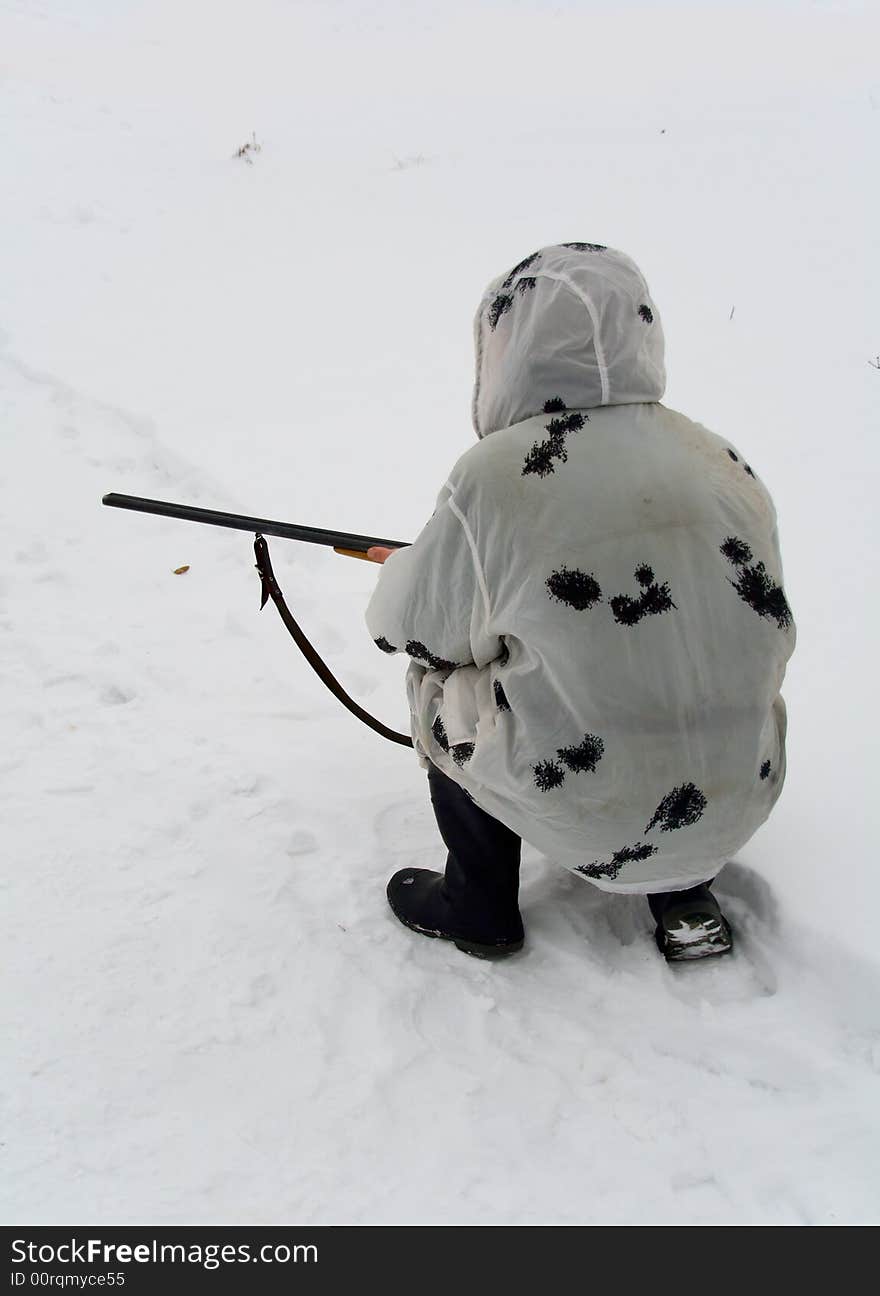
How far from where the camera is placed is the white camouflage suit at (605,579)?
1.33 metres

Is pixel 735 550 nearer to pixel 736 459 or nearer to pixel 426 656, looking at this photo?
pixel 736 459

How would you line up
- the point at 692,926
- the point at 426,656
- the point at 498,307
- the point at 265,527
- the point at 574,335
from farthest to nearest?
1. the point at 265,527
2. the point at 692,926
3. the point at 426,656
4. the point at 498,307
5. the point at 574,335

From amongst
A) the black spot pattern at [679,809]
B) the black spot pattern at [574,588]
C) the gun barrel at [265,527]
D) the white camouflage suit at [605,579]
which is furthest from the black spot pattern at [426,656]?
the gun barrel at [265,527]

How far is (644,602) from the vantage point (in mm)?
1341

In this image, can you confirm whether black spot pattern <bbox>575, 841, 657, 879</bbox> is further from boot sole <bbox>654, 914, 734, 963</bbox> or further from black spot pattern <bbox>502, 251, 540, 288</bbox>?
black spot pattern <bbox>502, 251, 540, 288</bbox>

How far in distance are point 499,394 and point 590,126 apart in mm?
5842

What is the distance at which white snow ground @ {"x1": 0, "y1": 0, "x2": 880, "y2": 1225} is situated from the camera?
150 cm

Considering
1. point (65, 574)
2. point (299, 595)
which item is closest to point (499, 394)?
point (299, 595)

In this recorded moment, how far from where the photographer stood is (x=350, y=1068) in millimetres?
1614

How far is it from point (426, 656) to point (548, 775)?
338mm

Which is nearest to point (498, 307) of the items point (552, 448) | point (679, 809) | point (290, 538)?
point (552, 448)

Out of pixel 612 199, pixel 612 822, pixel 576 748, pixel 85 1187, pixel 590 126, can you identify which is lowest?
pixel 85 1187

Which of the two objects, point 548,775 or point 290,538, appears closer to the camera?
point 548,775

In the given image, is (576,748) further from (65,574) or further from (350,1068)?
(65,574)
